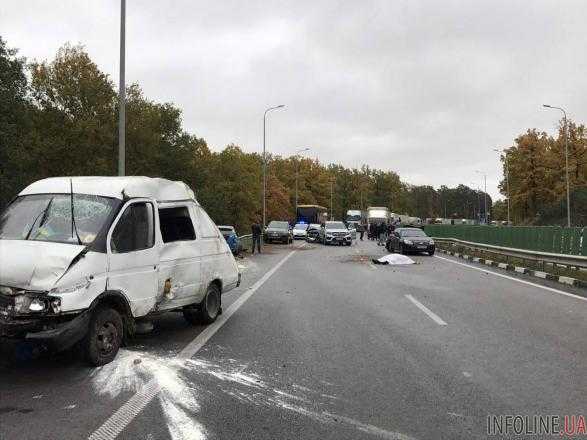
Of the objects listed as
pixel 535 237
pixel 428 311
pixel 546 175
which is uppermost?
pixel 546 175

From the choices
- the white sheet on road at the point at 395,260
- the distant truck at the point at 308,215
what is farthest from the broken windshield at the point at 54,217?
the distant truck at the point at 308,215

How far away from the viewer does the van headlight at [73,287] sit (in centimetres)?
505

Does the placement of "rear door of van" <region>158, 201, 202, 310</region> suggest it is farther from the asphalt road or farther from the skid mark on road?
the skid mark on road

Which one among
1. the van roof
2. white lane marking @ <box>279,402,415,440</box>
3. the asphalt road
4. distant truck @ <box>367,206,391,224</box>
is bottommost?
the asphalt road

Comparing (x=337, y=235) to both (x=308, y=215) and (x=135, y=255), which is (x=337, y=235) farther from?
(x=135, y=255)

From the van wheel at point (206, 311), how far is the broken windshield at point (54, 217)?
93.1 inches

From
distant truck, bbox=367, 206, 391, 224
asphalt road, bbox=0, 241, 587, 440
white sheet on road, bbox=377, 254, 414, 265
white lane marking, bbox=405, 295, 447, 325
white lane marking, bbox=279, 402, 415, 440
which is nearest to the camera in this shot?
white lane marking, bbox=279, 402, 415, 440

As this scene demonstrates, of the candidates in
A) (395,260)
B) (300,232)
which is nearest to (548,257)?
(395,260)

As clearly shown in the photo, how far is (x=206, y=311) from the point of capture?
803cm

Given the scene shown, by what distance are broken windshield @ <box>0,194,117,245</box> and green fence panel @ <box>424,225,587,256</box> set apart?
14251 mm

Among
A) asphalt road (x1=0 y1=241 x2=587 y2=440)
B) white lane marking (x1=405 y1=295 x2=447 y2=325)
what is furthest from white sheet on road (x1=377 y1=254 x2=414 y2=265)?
asphalt road (x1=0 y1=241 x2=587 y2=440)

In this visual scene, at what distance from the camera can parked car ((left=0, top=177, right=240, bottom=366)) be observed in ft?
16.5

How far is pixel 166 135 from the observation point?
6000 centimetres

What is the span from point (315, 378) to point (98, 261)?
8.41 feet
